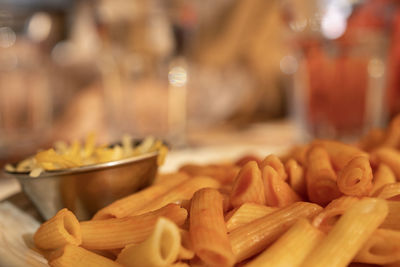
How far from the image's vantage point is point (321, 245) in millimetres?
554

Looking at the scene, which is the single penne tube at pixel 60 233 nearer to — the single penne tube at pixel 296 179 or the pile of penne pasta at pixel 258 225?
the pile of penne pasta at pixel 258 225

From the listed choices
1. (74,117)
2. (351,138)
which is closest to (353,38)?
(351,138)

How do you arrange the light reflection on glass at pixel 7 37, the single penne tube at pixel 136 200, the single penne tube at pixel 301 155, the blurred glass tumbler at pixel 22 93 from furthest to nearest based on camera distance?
the blurred glass tumbler at pixel 22 93
the light reflection on glass at pixel 7 37
the single penne tube at pixel 301 155
the single penne tube at pixel 136 200

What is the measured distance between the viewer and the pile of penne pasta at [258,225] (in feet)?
1.76

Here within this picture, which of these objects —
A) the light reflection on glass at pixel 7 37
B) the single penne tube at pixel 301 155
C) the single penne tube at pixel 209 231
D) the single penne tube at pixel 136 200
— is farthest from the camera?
the light reflection on glass at pixel 7 37

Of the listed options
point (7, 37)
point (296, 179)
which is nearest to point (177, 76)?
point (7, 37)

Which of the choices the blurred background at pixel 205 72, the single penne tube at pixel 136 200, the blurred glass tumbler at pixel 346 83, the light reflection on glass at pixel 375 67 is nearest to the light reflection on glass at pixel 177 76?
the blurred background at pixel 205 72

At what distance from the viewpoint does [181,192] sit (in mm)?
782

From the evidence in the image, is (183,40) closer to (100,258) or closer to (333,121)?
(333,121)


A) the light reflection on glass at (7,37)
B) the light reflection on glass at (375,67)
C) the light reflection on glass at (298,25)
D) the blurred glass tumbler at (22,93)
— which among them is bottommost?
the blurred glass tumbler at (22,93)

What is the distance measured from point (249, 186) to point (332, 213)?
12 centimetres

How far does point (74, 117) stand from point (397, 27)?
2.04m

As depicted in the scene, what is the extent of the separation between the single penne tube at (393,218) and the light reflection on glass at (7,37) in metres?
1.84

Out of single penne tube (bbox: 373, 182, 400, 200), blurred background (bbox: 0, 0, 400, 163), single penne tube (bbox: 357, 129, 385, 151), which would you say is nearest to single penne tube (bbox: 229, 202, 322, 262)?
single penne tube (bbox: 373, 182, 400, 200)
